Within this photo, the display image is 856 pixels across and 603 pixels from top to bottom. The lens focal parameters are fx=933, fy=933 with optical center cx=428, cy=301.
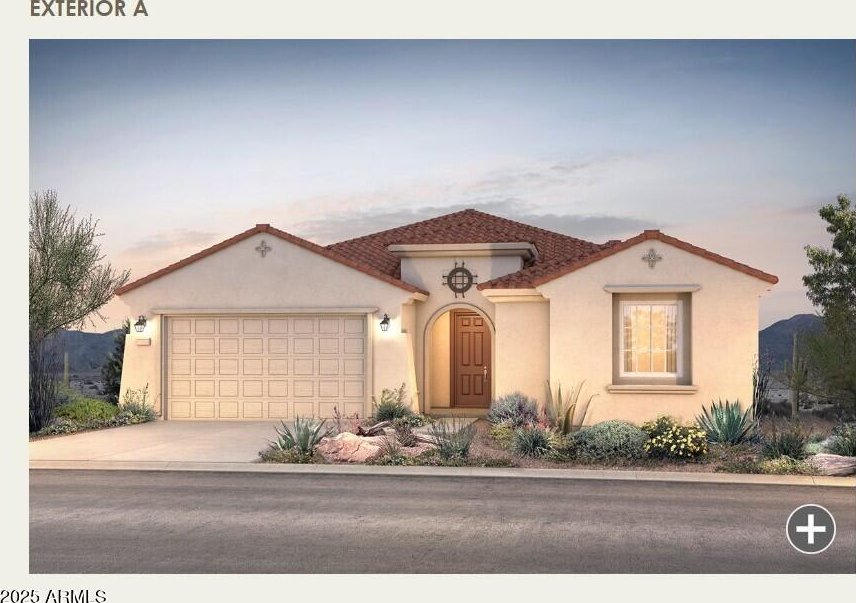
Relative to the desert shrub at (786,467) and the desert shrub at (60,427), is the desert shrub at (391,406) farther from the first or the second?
the desert shrub at (786,467)

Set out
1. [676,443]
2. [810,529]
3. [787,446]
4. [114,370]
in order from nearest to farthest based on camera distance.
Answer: [810,529] < [787,446] < [676,443] < [114,370]

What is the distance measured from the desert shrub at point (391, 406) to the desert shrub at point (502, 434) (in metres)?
2.84

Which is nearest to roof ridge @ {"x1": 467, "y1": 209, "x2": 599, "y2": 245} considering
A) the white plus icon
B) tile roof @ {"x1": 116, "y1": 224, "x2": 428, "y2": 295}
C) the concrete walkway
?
tile roof @ {"x1": 116, "y1": 224, "x2": 428, "y2": 295}

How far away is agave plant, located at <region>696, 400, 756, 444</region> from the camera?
16.3 metres

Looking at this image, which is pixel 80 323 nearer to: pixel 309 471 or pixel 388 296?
pixel 388 296

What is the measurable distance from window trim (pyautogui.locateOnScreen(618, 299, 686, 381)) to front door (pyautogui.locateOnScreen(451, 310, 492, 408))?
5104 mm

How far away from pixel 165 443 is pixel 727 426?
10.2 metres

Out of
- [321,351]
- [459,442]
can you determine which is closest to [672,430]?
[459,442]

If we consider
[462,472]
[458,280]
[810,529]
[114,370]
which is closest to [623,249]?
[458,280]

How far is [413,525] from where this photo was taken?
415 inches

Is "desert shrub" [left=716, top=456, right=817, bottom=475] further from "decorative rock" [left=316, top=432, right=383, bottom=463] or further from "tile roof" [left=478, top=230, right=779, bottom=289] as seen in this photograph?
"decorative rock" [left=316, top=432, right=383, bottom=463]

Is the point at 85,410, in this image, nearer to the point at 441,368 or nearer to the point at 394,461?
the point at 441,368

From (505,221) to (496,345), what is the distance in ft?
20.7
